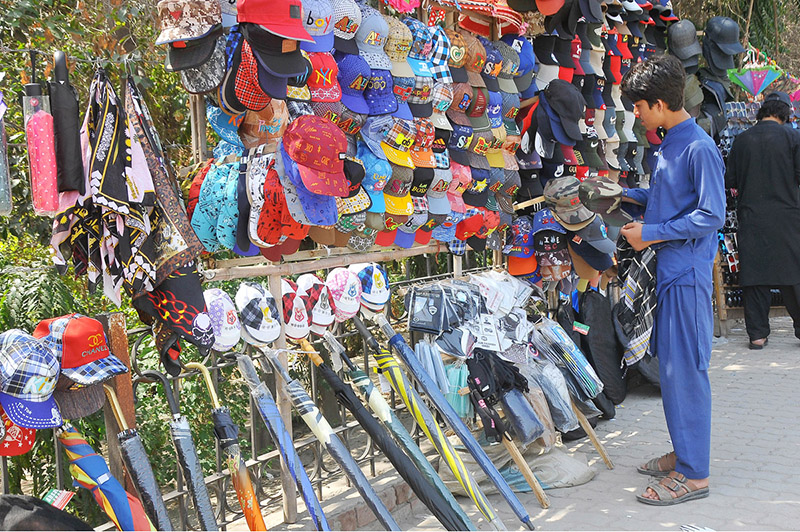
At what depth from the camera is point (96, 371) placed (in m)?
2.36

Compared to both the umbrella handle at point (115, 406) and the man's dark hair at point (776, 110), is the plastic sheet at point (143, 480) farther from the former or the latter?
the man's dark hair at point (776, 110)

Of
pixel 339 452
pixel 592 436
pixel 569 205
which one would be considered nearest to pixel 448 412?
pixel 339 452

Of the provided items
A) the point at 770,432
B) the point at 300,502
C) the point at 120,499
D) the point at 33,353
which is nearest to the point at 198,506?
the point at 120,499

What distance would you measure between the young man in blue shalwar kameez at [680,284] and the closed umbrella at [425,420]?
2.87 feet

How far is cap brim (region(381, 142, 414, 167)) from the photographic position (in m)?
3.46

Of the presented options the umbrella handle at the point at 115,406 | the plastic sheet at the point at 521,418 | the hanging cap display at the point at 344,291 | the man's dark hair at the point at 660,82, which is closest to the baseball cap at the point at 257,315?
the hanging cap display at the point at 344,291

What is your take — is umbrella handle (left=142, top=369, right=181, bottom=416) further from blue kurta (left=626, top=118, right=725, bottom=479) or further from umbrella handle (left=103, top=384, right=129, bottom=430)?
blue kurta (left=626, top=118, right=725, bottom=479)

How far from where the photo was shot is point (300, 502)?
355 cm

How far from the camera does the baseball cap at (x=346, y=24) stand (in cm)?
318

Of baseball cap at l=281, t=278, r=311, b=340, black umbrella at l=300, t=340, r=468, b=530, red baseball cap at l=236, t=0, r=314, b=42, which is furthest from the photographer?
baseball cap at l=281, t=278, r=311, b=340

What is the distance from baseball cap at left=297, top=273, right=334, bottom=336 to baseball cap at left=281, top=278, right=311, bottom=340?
0.03m

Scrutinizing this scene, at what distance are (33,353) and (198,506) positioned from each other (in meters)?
0.72

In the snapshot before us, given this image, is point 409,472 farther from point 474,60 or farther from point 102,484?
point 474,60

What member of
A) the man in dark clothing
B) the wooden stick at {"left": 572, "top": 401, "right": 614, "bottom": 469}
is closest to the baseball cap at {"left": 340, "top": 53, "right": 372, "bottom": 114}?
the wooden stick at {"left": 572, "top": 401, "right": 614, "bottom": 469}
